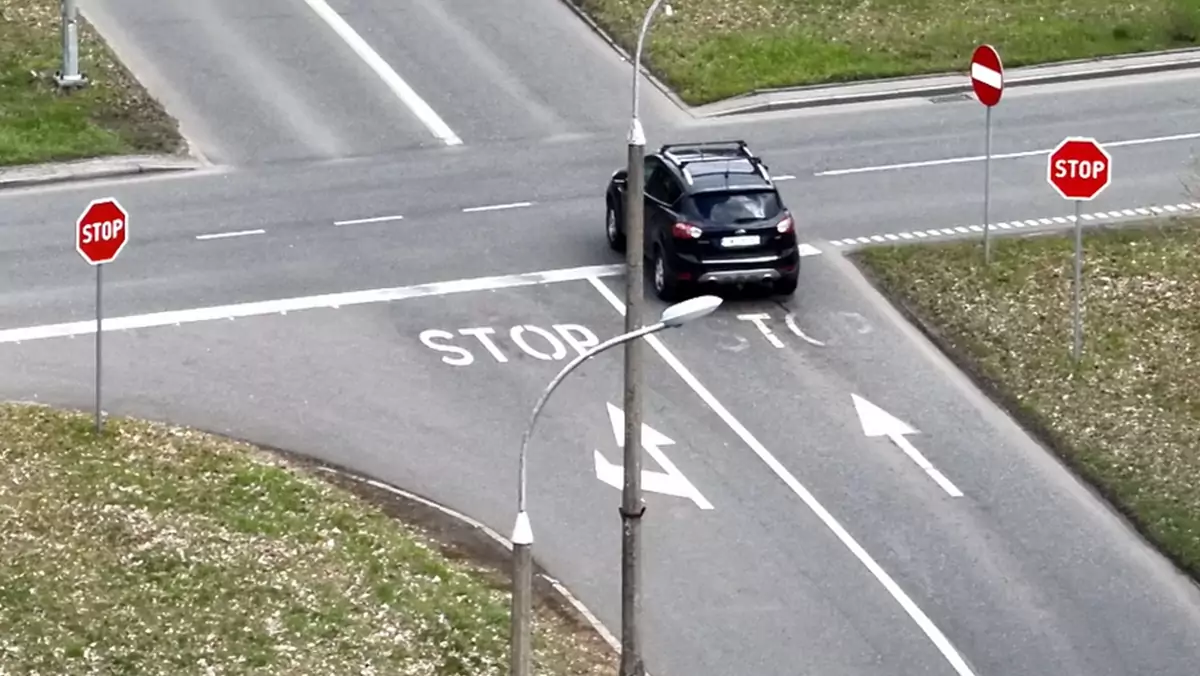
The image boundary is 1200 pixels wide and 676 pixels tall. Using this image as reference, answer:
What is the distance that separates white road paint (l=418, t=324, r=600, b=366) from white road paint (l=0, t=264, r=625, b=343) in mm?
1222

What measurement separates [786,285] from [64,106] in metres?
11.8

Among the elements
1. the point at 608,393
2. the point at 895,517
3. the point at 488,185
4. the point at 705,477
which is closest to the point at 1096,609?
the point at 895,517

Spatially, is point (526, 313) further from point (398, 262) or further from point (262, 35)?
point (262, 35)

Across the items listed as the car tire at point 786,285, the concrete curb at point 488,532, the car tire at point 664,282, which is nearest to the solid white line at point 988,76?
the car tire at point 786,285

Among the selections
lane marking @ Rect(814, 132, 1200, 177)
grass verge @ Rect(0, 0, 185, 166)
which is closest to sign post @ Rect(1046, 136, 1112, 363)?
lane marking @ Rect(814, 132, 1200, 177)

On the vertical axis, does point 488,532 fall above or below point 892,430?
below

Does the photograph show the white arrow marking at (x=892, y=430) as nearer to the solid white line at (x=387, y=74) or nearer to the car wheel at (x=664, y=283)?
the car wheel at (x=664, y=283)

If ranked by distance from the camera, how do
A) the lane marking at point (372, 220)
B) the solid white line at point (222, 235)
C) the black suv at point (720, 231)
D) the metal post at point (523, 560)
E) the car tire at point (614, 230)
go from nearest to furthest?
the metal post at point (523, 560)
the black suv at point (720, 231)
the car tire at point (614, 230)
the solid white line at point (222, 235)
the lane marking at point (372, 220)

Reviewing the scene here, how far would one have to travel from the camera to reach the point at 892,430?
25.8 meters

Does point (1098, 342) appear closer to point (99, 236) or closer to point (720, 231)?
point (720, 231)

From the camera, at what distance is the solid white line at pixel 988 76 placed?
3009 centimetres

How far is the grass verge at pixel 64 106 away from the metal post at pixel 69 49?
17 cm

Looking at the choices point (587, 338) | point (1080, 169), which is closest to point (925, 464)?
point (587, 338)

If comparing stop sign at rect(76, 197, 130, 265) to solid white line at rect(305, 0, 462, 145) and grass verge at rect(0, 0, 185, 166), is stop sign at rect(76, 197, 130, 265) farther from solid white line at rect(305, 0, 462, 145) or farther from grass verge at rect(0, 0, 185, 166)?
solid white line at rect(305, 0, 462, 145)
